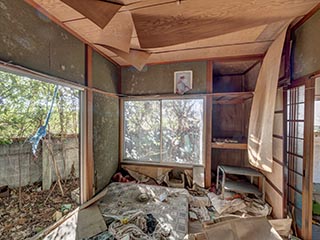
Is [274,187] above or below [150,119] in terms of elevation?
below

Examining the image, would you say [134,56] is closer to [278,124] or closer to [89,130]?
[89,130]

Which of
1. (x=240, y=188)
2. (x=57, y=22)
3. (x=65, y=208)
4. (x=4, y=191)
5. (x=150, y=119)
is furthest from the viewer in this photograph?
(x=150, y=119)

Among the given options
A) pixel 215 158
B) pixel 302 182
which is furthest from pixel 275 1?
pixel 215 158

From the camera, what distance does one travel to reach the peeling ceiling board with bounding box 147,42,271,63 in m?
2.84

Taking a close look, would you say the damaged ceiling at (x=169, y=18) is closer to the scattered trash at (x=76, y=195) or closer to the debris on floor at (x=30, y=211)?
the debris on floor at (x=30, y=211)

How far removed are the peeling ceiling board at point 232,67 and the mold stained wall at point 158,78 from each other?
0.45 metres

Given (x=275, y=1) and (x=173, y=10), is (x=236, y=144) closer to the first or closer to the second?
(x=275, y=1)

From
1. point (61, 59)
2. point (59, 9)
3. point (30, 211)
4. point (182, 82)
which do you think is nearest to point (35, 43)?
point (61, 59)

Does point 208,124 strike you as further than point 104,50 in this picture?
Yes

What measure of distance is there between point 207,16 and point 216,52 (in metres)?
1.57

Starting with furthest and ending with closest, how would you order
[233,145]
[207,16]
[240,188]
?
1. [233,145]
2. [240,188]
3. [207,16]

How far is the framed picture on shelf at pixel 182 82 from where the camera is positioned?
350 centimetres

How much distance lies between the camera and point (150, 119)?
12.3 feet

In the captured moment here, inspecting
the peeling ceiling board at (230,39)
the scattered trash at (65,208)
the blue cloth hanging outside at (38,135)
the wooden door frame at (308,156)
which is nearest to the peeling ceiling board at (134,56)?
the peeling ceiling board at (230,39)
